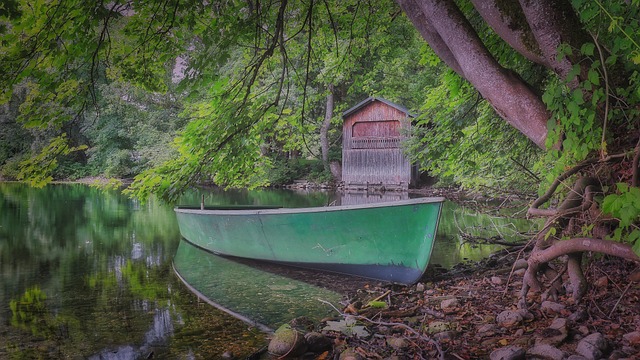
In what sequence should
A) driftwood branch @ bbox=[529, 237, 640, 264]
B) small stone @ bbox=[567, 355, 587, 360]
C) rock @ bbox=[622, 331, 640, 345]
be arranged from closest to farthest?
small stone @ bbox=[567, 355, 587, 360], rock @ bbox=[622, 331, 640, 345], driftwood branch @ bbox=[529, 237, 640, 264]

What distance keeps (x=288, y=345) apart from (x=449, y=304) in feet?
5.52

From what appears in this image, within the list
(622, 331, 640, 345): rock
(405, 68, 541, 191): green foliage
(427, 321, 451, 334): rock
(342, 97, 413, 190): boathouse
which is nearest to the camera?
(622, 331, 640, 345): rock

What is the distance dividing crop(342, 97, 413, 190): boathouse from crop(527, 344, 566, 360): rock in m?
22.5

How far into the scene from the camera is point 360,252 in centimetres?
704

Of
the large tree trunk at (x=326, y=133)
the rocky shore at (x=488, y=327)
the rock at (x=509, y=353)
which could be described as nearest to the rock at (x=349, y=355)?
the rocky shore at (x=488, y=327)

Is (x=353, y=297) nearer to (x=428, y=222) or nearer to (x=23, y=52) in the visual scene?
(x=428, y=222)

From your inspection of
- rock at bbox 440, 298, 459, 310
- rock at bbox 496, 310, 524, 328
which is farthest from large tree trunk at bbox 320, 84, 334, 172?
rock at bbox 496, 310, 524, 328

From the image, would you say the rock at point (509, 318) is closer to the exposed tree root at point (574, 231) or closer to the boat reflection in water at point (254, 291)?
the exposed tree root at point (574, 231)

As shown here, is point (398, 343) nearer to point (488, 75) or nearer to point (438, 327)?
point (438, 327)

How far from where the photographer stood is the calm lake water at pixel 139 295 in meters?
4.55

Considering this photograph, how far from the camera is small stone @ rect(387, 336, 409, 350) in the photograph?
3684 mm

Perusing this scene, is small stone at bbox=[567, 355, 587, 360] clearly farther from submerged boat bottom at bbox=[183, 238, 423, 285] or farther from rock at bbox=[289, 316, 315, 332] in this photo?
submerged boat bottom at bbox=[183, 238, 423, 285]

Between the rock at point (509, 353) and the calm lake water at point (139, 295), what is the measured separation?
2112 mm

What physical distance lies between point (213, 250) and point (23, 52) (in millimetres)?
6743
